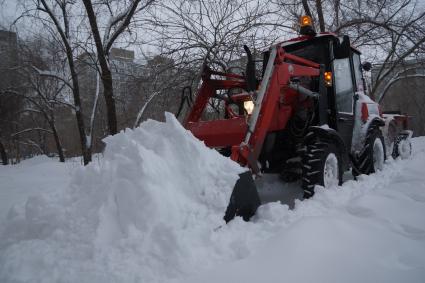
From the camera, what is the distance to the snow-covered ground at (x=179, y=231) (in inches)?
87.4

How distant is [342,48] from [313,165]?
1.84 metres

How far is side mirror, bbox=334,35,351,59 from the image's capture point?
4758mm

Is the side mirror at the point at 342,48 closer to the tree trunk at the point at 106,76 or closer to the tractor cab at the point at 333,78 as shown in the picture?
the tractor cab at the point at 333,78

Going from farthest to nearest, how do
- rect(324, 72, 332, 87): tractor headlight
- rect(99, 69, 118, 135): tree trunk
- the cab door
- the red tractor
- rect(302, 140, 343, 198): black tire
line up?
rect(99, 69, 118, 135): tree trunk → the cab door → rect(324, 72, 332, 87): tractor headlight → rect(302, 140, 343, 198): black tire → the red tractor

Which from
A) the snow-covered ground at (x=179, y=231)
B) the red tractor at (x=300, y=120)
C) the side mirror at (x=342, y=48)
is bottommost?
the snow-covered ground at (x=179, y=231)

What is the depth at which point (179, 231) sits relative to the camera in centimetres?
252

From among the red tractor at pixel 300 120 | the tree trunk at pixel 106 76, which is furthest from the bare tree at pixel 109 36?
the red tractor at pixel 300 120

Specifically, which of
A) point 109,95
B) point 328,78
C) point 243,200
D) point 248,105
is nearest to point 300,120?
point 328,78

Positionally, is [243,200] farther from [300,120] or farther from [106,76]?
[106,76]

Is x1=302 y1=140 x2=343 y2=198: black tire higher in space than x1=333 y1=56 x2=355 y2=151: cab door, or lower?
lower

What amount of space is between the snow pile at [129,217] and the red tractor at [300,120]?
0.42 meters

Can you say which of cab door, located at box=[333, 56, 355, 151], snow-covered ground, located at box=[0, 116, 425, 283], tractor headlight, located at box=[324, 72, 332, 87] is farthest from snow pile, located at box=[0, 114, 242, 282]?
cab door, located at box=[333, 56, 355, 151]

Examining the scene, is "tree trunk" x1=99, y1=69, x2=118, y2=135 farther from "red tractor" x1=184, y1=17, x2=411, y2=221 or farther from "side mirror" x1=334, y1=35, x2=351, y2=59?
"side mirror" x1=334, y1=35, x2=351, y2=59

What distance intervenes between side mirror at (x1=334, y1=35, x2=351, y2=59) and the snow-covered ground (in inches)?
89.0
